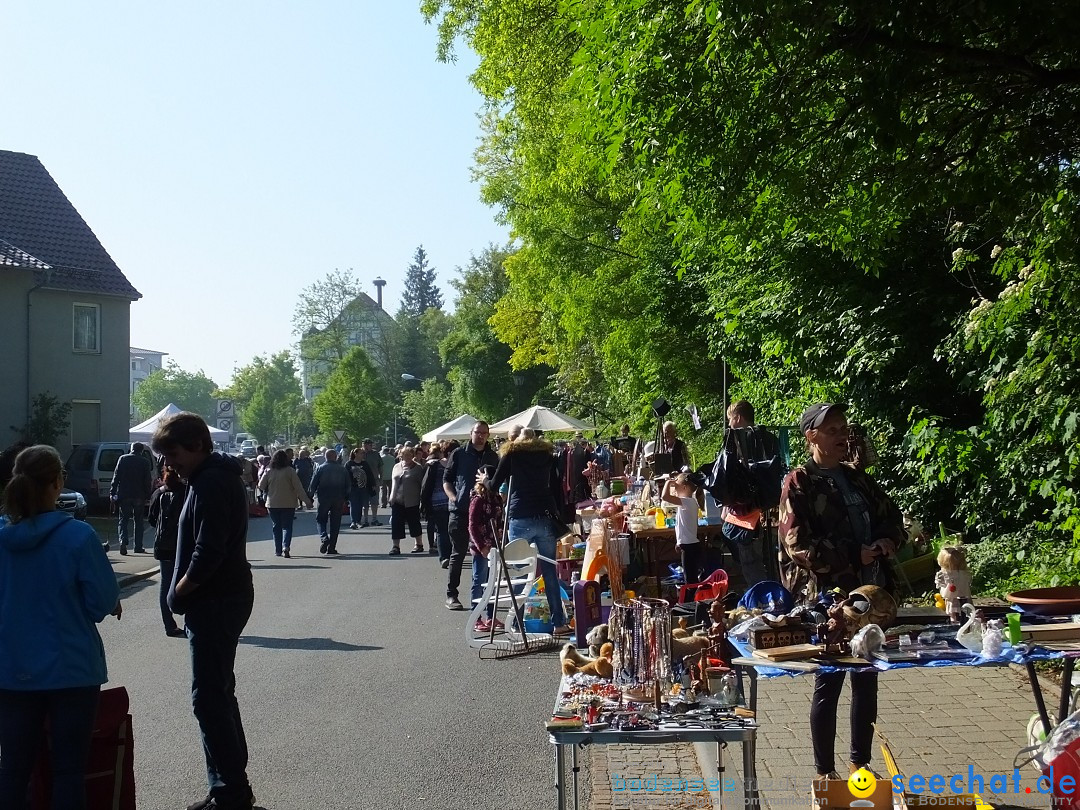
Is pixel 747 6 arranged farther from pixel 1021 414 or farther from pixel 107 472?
pixel 107 472

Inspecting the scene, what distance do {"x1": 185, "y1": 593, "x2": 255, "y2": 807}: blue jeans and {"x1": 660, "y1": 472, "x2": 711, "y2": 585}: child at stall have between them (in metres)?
6.11

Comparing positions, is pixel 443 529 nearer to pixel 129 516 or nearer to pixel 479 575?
pixel 479 575

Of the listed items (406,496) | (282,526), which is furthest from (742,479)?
(282,526)

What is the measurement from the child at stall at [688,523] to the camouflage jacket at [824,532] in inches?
218

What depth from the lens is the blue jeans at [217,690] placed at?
5.41 m

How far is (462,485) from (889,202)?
18.9 feet

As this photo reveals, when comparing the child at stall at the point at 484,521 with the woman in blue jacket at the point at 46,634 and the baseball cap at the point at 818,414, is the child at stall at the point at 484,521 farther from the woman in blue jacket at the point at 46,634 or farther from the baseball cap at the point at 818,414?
the woman in blue jacket at the point at 46,634

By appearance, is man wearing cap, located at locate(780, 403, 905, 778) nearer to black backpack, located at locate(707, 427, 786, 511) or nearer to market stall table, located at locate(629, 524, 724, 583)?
black backpack, located at locate(707, 427, 786, 511)

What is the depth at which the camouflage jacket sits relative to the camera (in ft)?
16.9

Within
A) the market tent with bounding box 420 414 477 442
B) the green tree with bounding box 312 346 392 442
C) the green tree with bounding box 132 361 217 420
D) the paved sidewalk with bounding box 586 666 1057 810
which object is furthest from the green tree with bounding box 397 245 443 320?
the paved sidewalk with bounding box 586 666 1057 810

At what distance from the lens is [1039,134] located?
778 cm

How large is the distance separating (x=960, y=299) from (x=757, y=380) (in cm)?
399

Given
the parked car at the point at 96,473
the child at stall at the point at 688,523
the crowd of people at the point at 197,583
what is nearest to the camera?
the crowd of people at the point at 197,583

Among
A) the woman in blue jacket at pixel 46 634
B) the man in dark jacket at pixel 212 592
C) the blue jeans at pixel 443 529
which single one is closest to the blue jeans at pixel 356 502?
the blue jeans at pixel 443 529
